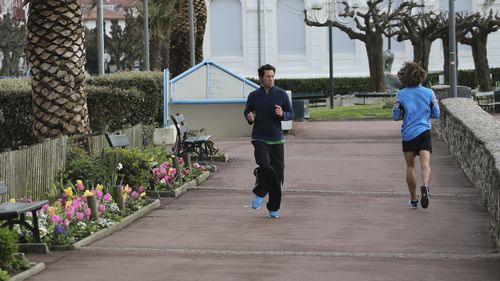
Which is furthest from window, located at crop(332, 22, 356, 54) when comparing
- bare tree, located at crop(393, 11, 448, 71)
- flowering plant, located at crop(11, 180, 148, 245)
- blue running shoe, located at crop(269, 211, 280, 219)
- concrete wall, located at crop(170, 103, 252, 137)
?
blue running shoe, located at crop(269, 211, 280, 219)

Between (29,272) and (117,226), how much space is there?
3049 mm

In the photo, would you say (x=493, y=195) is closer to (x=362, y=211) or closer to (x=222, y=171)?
(x=362, y=211)

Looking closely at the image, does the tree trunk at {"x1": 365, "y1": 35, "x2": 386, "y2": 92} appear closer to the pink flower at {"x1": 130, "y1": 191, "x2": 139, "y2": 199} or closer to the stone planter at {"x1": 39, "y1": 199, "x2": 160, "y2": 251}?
the stone planter at {"x1": 39, "y1": 199, "x2": 160, "y2": 251}

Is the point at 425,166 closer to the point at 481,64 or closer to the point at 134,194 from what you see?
the point at 134,194

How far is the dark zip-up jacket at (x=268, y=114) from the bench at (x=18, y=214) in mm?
3417

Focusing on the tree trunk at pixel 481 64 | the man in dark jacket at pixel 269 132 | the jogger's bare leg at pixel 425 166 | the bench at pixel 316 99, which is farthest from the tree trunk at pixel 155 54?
the jogger's bare leg at pixel 425 166

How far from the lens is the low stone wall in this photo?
1105 cm

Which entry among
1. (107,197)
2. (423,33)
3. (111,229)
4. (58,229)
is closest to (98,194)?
(107,197)

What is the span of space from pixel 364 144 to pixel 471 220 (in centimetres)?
1282

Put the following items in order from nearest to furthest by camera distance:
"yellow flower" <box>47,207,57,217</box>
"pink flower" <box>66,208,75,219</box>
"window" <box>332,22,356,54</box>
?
1. "yellow flower" <box>47,207,57,217</box>
2. "pink flower" <box>66,208,75,219</box>
3. "window" <box>332,22,356,54</box>

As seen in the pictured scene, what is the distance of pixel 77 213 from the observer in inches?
458

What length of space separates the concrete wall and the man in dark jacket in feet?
50.1

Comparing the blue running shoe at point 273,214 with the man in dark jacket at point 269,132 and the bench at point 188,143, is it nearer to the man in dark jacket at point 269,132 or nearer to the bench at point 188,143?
the man in dark jacket at point 269,132

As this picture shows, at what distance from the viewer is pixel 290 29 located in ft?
228
